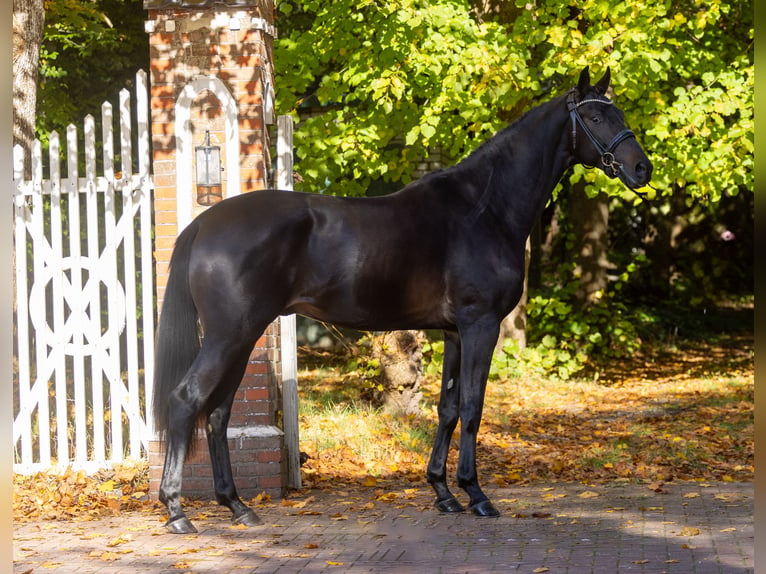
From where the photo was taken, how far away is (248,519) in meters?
5.32

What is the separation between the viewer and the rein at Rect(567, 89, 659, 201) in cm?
549

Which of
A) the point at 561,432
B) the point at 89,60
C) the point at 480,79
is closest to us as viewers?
the point at 561,432

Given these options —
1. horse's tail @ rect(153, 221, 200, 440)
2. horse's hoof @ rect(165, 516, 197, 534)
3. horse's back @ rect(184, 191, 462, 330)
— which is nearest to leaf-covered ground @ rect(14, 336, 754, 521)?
horse's hoof @ rect(165, 516, 197, 534)

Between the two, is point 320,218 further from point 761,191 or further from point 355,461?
point 761,191

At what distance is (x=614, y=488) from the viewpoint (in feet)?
20.7

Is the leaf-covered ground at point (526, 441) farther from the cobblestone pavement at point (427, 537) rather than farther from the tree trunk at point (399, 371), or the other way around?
the cobblestone pavement at point (427, 537)

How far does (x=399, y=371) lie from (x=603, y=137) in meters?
3.94

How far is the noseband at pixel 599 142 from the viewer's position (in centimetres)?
549

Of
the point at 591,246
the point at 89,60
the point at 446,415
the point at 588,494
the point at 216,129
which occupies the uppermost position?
the point at 89,60

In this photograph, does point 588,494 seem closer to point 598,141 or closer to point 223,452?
point 598,141

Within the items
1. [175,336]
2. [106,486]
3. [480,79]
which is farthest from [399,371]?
[175,336]

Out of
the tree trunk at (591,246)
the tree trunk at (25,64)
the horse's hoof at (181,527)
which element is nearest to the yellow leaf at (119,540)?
the horse's hoof at (181,527)

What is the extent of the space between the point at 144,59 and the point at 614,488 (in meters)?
10.3

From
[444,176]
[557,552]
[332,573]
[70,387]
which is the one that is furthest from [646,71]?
[70,387]
